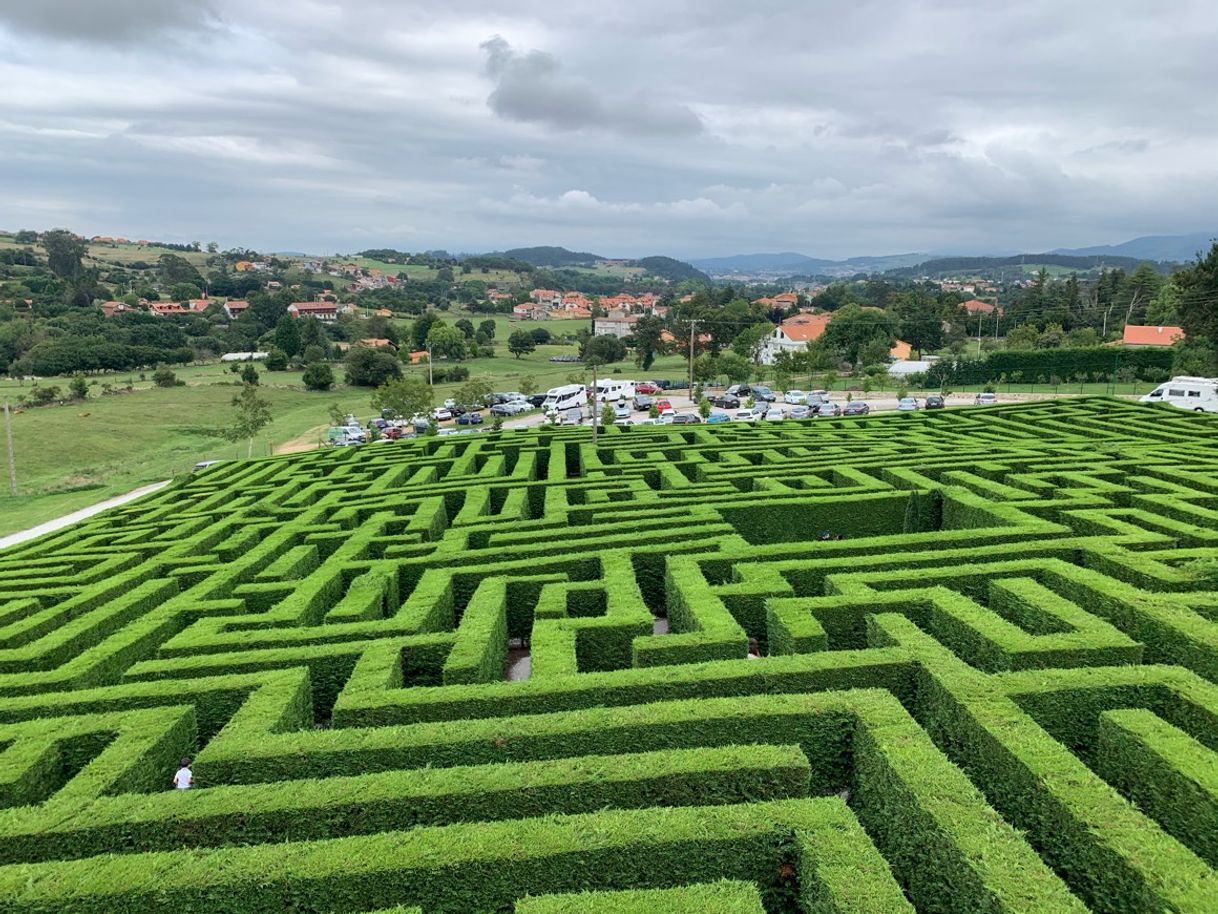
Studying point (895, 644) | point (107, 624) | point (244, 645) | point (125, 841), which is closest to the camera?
point (125, 841)

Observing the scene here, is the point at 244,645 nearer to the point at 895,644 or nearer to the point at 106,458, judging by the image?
the point at 895,644

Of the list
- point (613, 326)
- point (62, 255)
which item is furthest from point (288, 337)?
point (62, 255)

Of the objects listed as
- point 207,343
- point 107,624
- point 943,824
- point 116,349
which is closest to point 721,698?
point 943,824

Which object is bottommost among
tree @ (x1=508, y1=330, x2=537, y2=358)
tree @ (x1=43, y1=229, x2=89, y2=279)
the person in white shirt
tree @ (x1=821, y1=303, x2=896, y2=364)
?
the person in white shirt

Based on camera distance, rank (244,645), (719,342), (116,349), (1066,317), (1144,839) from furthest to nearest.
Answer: (1066,317) < (719,342) < (116,349) < (244,645) < (1144,839)

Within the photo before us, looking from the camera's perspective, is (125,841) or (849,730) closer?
(125,841)

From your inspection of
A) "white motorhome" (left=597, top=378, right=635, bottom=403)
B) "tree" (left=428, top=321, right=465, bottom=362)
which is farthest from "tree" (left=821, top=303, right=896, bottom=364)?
"tree" (left=428, top=321, right=465, bottom=362)

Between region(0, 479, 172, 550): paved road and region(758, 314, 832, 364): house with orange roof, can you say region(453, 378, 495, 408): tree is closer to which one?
region(0, 479, 172, 550): paved road

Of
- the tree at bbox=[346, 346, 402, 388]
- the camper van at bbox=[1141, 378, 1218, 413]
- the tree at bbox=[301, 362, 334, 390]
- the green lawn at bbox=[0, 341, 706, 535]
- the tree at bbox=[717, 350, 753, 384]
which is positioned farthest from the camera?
the tree at bbox=[346, 346, 402, 388]
